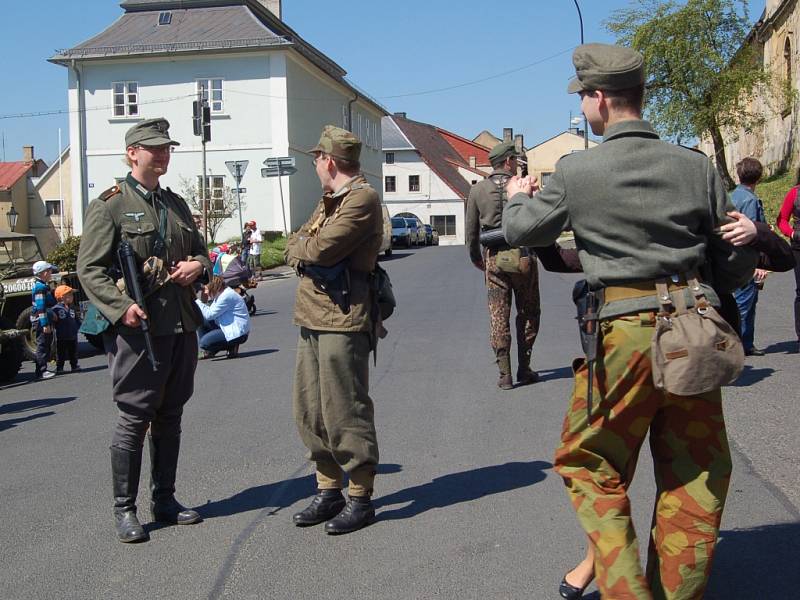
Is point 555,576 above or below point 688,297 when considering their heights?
below

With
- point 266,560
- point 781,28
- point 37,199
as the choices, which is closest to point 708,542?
point 266,560

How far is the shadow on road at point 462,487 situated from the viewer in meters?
5.20

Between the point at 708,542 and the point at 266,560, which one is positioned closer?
the point at 708,542

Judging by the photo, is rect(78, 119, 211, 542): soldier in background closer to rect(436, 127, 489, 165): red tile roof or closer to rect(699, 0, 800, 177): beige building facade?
rect(699, 0, 800, 177): beige building facade

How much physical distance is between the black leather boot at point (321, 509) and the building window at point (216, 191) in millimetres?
34369

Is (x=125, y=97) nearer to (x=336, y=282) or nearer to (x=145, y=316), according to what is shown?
(x=145, y=316)

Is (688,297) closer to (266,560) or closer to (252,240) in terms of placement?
(266,560)

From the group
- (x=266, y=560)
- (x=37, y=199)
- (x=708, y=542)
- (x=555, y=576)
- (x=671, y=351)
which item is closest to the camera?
(x=671, y=351)

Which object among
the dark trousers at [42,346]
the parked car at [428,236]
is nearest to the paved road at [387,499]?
the dark trousers at [42,346]

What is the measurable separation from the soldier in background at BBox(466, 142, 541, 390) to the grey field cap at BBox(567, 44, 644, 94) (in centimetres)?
436

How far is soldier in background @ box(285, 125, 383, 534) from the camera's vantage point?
15.7ft

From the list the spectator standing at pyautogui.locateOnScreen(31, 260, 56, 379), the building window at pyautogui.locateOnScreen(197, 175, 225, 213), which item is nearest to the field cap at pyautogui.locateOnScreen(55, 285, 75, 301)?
the spectator standing at pyautogui.locateOnScreen(31, 260, 56, 379)

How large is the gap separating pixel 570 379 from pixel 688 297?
571 centimetres

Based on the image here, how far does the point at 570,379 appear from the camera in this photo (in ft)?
29.0
